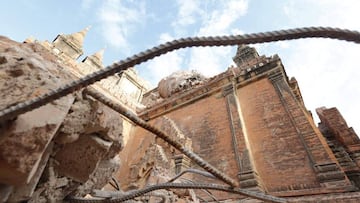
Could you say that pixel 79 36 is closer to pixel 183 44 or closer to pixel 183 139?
pixel 183 139

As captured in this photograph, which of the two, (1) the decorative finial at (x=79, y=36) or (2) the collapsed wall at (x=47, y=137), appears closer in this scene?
(2) the collapsed wall at (x=47, y=137)

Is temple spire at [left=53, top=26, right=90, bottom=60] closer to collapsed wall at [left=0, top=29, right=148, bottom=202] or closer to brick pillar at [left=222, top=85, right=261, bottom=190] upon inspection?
brick pillar at [left=222, top=85, right=261, bottom=190]

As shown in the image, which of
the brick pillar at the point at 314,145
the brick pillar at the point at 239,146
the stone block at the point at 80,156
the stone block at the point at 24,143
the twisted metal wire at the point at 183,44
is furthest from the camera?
the brick pillar at the point at 239,146

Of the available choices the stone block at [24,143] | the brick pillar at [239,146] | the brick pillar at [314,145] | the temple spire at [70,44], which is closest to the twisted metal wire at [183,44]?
the stone block at [24,143]

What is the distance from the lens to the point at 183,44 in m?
0.94

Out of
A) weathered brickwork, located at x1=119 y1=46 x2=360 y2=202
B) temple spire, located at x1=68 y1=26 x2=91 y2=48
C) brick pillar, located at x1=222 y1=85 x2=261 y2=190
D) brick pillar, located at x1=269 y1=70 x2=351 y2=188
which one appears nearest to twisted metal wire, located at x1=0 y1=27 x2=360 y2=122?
weathered brickwork, located at x1=119 y1=46 x2=360 y2=202

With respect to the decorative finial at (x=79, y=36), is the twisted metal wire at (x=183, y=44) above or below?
below

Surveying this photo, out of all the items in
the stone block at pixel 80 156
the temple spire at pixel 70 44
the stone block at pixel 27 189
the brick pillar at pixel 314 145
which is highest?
the temple spire at pixel 70 44

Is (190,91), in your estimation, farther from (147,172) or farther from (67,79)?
(67,79)

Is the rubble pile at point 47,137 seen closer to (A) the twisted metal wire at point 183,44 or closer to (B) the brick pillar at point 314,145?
(A) the twisted metal wire at point 183,44

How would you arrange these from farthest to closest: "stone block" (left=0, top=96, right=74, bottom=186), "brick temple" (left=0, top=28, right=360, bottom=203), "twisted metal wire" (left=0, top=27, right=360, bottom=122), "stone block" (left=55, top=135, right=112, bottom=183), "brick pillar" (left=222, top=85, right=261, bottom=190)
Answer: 1. "brick pillar" (left=222, top=85, right=261, bottom=190)
2. "stone block" (left=55, top=135, right=112, bottom=183)
3. "brick temple" (left=0, top=28, right=360, bottom=203)
4. "stone block" (left=0, top=96, right=74, bottom=186)
5. "twisted metal wire" (left=0, top=27, right=360, bottom=122)

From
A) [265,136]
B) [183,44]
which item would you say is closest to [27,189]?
[183,44]

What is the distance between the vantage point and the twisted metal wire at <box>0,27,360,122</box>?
2.79ft

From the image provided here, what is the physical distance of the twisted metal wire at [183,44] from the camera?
2.79 feet
